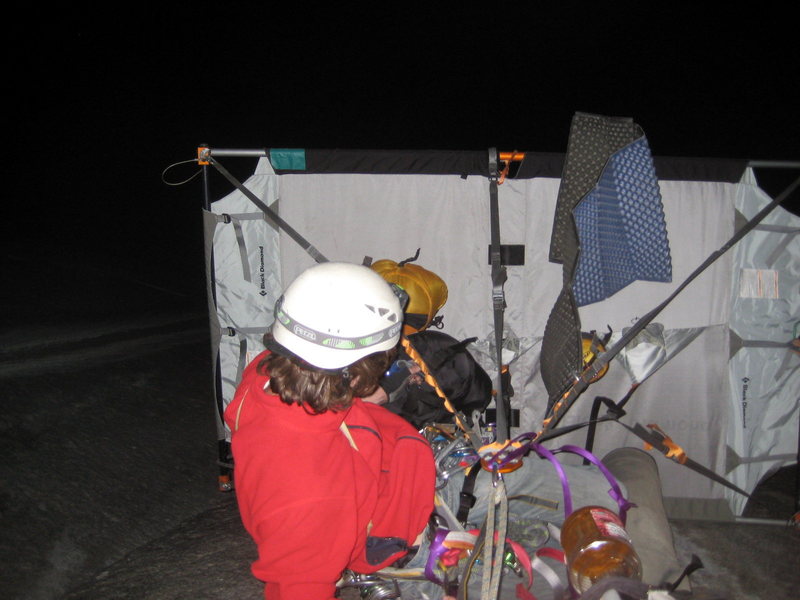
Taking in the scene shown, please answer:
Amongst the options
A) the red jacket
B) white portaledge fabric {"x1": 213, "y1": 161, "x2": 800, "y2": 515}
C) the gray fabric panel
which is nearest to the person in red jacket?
the red jacket

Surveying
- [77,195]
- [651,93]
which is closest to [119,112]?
[77,195]

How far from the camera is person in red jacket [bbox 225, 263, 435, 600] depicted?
53.4 inches

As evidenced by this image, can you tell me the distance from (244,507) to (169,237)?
16.7m

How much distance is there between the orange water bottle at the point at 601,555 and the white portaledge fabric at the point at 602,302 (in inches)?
61.6

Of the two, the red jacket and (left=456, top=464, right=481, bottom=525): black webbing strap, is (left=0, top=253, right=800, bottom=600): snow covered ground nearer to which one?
(left=456, top=464, right=481, bottom=525): black webbing strap

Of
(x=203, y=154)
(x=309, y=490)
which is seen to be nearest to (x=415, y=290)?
(x=203, y=154)

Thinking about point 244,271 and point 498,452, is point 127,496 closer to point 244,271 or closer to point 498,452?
point 244,271

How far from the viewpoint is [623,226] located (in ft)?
7.52

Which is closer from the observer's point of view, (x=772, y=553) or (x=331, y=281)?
(x=331, y=281)

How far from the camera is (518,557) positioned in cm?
188

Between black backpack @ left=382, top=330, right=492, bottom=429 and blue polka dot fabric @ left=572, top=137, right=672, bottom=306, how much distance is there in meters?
0.72

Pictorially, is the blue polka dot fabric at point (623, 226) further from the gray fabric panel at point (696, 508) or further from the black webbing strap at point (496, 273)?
the gray fabric panel at point (696, 508)

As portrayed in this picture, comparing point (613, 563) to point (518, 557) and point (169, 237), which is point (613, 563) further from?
point (169, 237)

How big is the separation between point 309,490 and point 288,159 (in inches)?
92.4
